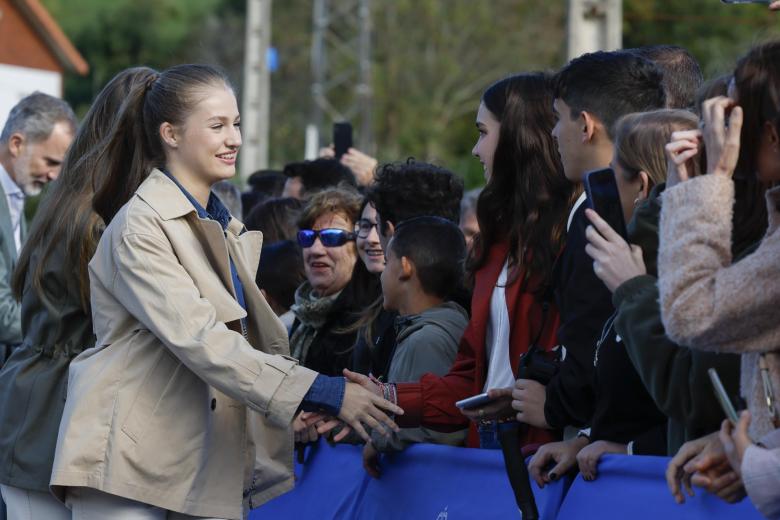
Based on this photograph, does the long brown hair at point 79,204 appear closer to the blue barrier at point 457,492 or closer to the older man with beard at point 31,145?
the blue barrier at point 457,492

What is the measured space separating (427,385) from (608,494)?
130 cm

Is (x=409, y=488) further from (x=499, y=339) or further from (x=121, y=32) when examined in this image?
(x=121, y=32)

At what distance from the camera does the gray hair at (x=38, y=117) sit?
25.7 feet

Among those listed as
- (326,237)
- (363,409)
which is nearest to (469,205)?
(326,237)

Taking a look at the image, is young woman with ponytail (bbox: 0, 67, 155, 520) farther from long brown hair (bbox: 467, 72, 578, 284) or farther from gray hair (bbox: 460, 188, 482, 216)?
gray hair (bbox: 460, 188, 482, 216)

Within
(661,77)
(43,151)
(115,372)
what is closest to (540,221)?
(661,77)

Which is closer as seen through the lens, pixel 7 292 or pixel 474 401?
pixel 474 401

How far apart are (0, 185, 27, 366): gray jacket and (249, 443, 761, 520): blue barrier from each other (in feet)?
4.79

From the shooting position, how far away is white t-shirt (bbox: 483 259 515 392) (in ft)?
16.1

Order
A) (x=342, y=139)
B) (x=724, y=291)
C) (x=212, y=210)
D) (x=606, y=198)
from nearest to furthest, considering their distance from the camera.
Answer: (x=724, y=291), (x=606, y=198), (x=212, y=210), (x=342, y=139)

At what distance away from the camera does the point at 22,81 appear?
51625 millimetres

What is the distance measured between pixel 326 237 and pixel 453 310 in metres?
1.34

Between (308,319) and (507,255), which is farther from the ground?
(507,255)

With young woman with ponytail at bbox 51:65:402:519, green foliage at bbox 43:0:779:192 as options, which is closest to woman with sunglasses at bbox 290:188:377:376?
young woman with ponytail at bbox 51:65:402:519
